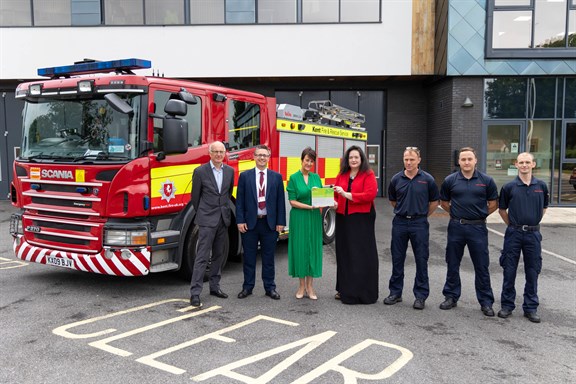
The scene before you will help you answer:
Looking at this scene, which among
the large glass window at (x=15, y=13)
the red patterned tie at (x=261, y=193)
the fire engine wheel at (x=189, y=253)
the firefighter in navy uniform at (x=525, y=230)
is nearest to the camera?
the firefighter in navy uniform at (x=525, y=230)

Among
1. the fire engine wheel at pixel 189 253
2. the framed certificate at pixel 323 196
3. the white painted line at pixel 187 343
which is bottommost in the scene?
the white painted line at pixel 187 343

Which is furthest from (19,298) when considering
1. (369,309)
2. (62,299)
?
(369,309)

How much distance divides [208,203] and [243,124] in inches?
71.5

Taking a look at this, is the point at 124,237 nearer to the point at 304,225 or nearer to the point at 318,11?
the point at 304,225

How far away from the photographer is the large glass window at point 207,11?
15742 mm

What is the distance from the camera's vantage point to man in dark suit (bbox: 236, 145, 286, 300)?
5793 mm

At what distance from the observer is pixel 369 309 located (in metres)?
5.57

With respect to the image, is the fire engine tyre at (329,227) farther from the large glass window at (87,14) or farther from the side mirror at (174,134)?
the large glass window at (87,14)

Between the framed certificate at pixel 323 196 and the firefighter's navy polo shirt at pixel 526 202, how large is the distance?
6.24 feet

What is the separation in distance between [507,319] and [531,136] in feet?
37.7

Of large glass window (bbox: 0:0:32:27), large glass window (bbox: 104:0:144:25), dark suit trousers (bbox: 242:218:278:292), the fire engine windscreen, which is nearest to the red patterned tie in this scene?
dark suit trousers (bbox: 242:218:278:292)

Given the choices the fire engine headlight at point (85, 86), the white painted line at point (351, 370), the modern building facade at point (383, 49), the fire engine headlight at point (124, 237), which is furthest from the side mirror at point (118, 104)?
the modern building facade at point (383, 49)

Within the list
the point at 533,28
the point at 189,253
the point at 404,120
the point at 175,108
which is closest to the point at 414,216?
the point at 189,253

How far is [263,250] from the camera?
5926mm
